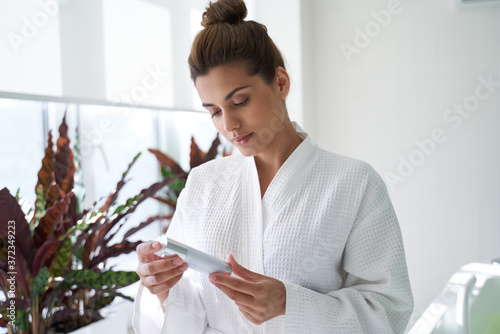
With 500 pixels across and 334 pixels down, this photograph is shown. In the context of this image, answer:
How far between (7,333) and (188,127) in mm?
1670

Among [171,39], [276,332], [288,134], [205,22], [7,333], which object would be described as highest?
[171,39]

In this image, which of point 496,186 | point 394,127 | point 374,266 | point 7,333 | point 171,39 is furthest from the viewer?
point 394,127

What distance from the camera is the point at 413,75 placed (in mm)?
3064

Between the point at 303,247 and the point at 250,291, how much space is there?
25 cm

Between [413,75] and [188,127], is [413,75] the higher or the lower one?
the higher one

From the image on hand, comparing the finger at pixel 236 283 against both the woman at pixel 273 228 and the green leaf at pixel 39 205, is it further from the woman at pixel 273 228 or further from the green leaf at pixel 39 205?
the green leaf at pixel 39 205

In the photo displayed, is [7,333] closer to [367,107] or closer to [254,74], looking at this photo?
[254,74]

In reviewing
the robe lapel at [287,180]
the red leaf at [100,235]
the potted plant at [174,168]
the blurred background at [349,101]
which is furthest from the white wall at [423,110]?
the robe lapel at [287,180]

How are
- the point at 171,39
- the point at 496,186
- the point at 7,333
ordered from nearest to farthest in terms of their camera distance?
the point at 7,333 → the point at 171,39 → the point at 496,186

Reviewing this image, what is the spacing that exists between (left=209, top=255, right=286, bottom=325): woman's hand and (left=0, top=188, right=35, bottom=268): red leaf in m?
0.71

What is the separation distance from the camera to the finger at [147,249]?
0.95 metres

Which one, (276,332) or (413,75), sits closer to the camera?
(276,332)

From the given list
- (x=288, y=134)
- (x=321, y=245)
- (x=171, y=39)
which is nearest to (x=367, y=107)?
(x=171, y=39)

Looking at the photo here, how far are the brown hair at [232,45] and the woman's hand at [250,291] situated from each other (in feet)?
1.50
